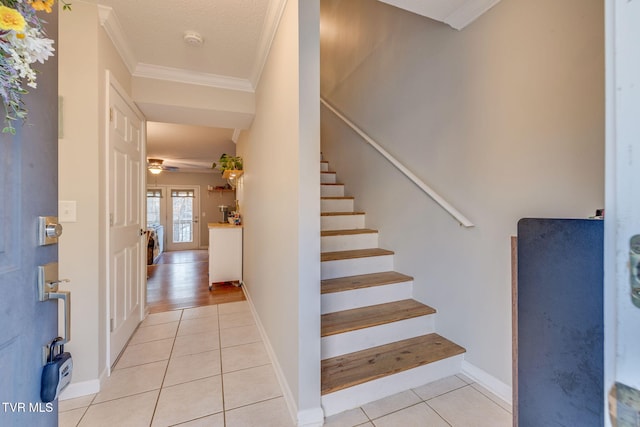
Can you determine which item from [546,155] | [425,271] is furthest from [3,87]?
[425,271]

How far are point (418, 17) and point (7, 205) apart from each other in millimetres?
2628

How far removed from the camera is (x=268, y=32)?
1948 mm

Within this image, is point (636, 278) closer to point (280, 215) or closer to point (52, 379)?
point (52, 379)

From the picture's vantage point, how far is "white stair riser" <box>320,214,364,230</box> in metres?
2.73

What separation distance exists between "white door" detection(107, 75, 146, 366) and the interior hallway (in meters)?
0.28

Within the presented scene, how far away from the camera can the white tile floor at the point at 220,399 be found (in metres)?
1.43

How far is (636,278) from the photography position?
0.34 meters

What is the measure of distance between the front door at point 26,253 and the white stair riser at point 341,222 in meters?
2.13

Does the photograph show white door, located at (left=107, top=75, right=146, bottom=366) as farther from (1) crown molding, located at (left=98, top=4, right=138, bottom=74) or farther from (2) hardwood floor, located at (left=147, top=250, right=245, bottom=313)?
(2) hardwood floor, located at (left=147, top=250, right=245, bottom=313)

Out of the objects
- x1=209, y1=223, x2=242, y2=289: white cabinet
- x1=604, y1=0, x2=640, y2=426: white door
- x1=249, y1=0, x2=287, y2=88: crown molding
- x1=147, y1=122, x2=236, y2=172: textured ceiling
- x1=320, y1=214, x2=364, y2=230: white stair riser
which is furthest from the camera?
x1=147, y1=122, x2=236, y2=172: textured ceiling

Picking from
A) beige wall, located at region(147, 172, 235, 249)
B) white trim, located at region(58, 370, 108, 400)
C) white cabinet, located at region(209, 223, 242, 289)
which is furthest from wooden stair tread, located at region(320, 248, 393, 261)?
beige wall, located at region(147, 172, 235, 249)

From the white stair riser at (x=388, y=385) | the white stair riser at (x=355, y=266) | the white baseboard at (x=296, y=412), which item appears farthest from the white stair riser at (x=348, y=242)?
the white stair riser at (x=388, y=385)

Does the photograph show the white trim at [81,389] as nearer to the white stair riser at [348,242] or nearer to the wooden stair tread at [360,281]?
the wooden stair tread at [360,281]

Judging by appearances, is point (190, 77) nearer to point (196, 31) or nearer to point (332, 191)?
point (196, 31)
